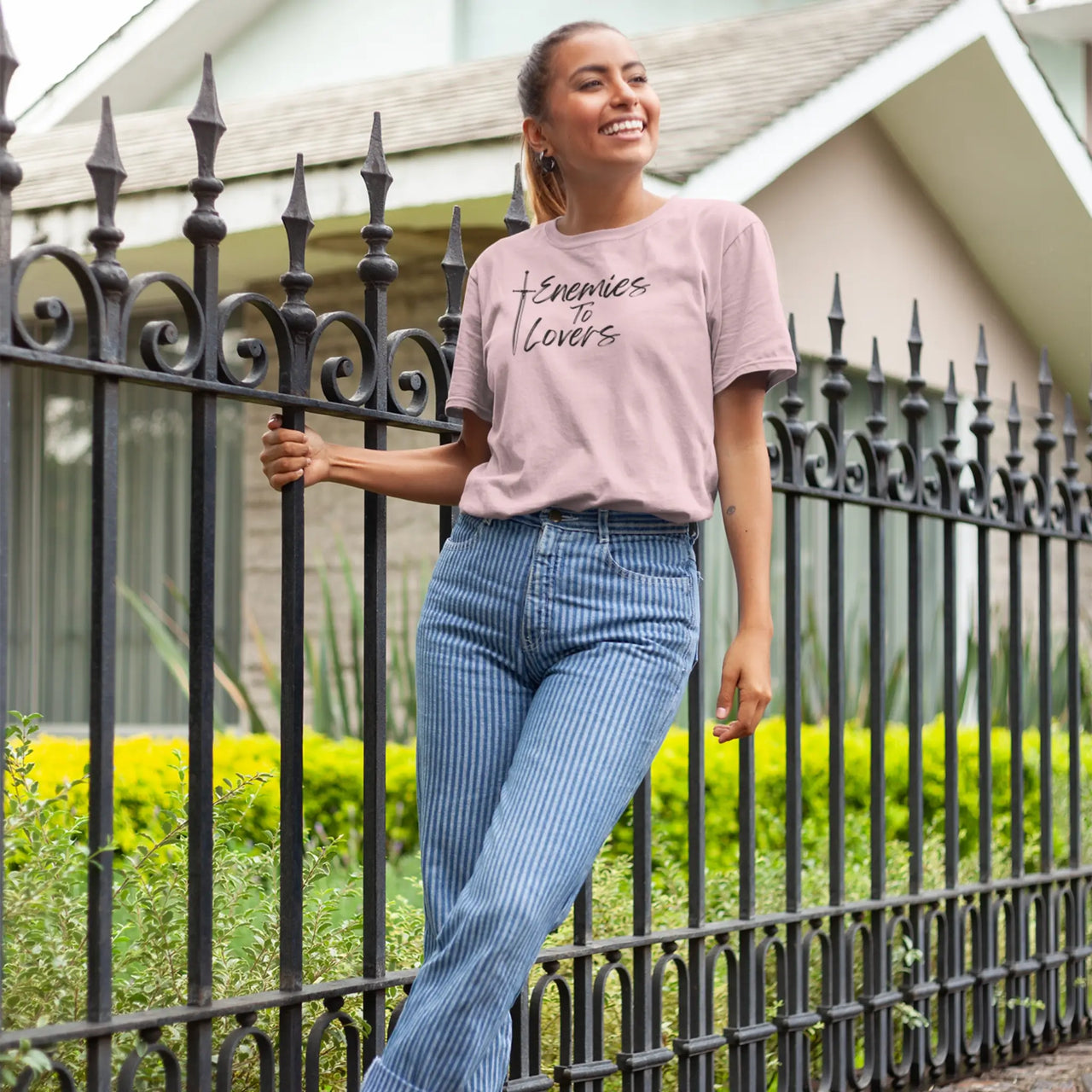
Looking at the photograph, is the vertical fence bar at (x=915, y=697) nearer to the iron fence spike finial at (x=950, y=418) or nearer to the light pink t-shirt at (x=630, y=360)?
the iron fence spike finial at (x=950, y=418)

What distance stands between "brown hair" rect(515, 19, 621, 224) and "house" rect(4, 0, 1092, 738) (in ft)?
10.2

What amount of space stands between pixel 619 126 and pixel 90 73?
10.9m

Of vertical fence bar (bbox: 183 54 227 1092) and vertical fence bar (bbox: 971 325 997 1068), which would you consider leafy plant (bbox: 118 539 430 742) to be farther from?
vertical fence bar (bbox: 183 54 227 1092)

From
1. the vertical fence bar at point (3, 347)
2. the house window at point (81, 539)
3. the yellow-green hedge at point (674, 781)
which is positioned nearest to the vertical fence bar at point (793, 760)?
the yellow-green hedge at point (674, 781)

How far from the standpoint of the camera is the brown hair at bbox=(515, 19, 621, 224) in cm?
249

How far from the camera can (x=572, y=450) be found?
238 cm

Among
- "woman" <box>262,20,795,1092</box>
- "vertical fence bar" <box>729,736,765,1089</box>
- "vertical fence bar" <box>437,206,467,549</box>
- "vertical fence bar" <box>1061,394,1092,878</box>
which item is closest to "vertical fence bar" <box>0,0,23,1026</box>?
"woman" <box>262,20,795,1092</box>

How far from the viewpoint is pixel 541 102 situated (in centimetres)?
251

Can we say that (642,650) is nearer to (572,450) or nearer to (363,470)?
(572,450)

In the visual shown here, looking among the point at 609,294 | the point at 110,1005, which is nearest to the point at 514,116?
the point at 609,294

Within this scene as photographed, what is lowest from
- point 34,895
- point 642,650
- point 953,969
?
point 953,969

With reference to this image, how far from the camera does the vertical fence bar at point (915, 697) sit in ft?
13.2

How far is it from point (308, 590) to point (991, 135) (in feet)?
13.6

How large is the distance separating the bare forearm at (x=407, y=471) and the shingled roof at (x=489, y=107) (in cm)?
338
